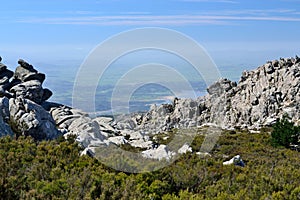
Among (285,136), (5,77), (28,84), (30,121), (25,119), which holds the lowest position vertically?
(285,136)

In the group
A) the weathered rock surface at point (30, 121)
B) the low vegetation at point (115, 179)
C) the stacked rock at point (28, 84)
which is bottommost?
the low vegetation at point (115, 179)

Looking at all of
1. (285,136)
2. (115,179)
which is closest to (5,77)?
(285,136)

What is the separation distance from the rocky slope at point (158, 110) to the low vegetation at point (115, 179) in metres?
2.59

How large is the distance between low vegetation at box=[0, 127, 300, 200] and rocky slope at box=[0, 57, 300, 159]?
259cm

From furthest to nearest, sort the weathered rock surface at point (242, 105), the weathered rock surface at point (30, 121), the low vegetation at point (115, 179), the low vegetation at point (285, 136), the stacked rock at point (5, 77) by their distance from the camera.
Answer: the weathered rock surface at point (242, 105)
the stacked rock at point (5, 77)
the low vegetation at point (285, 136)
the weathered rock surface at point (30, 121)
the low vegetation at point (115, 179)

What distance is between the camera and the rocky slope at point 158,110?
2408 cm

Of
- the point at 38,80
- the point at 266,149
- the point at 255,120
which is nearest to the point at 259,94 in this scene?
the point at 255,120

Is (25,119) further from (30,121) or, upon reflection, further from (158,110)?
(158,110)

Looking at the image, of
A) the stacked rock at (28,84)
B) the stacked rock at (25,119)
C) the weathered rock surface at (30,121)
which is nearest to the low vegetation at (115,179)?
the stacked rock at (25,119)

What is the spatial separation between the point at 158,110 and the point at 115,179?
47.3m

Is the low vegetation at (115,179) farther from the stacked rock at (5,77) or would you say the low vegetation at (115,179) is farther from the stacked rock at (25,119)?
the stacked rock at (5,77)

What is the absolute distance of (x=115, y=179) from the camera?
43.5 ft

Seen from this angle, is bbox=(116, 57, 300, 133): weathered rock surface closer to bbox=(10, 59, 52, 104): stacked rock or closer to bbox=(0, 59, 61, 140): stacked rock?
bbox=(10, 59, 52, 104): stacked rock

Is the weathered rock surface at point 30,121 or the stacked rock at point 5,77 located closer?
the weathered rock surface at point 30,121
